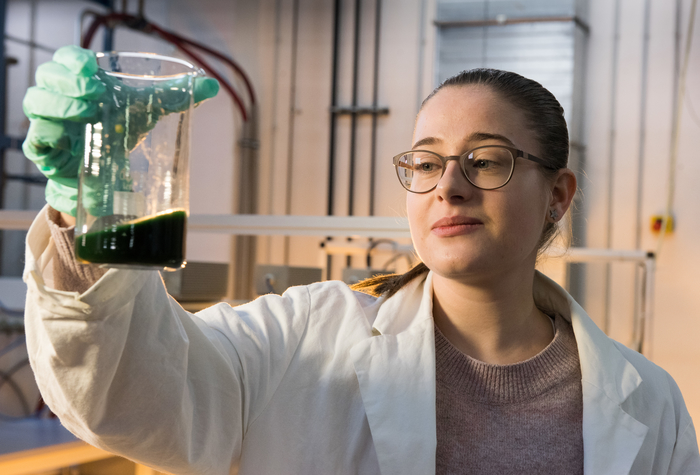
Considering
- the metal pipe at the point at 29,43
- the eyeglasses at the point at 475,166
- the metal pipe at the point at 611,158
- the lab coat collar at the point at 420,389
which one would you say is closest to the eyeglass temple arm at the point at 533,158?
the eyeglasses at the point at 475,166

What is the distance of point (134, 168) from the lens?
2.04 feet

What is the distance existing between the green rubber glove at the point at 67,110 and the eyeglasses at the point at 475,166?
49cm

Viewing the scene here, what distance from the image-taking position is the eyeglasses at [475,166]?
3.22 ft

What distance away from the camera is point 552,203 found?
1152 mm

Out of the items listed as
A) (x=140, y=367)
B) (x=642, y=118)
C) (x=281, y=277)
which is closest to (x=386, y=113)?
(x=642, y=118)

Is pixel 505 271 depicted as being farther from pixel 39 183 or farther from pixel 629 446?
pixel 39 183

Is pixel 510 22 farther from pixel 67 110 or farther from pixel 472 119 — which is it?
pixel 67 110

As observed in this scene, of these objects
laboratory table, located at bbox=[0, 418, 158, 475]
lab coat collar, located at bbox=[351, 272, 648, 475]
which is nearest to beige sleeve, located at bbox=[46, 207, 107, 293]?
lab coat collar, located at bbox=[351, 272, 648, 475]

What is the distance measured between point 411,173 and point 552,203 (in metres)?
0.29

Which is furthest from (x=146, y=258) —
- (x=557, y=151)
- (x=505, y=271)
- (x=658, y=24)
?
(x=658, y=24)

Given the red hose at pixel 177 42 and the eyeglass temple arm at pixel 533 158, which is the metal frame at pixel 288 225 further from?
the red hose at pixel 177 42

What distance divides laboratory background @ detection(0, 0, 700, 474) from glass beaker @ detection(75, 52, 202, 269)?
Result: 228 cm

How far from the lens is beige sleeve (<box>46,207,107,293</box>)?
64 centimetres

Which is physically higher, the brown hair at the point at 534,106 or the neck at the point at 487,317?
the brown hair at the point at 534,106
